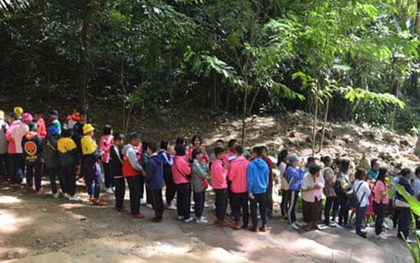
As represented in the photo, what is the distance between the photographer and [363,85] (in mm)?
14961

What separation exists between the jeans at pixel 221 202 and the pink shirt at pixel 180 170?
1.96ft

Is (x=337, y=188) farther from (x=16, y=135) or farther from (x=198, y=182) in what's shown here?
(x=16, y=135)

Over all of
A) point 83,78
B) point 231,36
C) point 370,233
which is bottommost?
point 370,233

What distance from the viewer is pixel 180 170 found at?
6.81 m

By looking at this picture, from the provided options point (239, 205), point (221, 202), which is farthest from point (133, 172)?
point (239, 205)

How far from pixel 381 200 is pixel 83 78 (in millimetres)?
7427

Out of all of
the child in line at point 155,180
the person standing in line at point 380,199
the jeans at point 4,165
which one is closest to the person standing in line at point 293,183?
the person standing in line at point 380,199

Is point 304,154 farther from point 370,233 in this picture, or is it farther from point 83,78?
point 83,78

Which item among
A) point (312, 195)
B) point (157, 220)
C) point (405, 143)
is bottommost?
point (157, 220)

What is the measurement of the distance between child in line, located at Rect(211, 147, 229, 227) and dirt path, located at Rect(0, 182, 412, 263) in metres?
0.25

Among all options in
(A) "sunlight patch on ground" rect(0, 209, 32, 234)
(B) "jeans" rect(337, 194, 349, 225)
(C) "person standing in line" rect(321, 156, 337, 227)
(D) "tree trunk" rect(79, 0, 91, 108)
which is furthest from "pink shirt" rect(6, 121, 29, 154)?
(B) "jeans" rect(337, 194, 349, 225)

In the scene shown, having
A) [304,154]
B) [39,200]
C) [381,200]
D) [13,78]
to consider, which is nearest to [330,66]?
[304,154]

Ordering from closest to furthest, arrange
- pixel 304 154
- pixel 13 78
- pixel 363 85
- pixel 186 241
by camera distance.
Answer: pixel 186 241
pixel 304 154
pixel 13 78
pixel 363 85

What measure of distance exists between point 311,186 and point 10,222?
496cm
